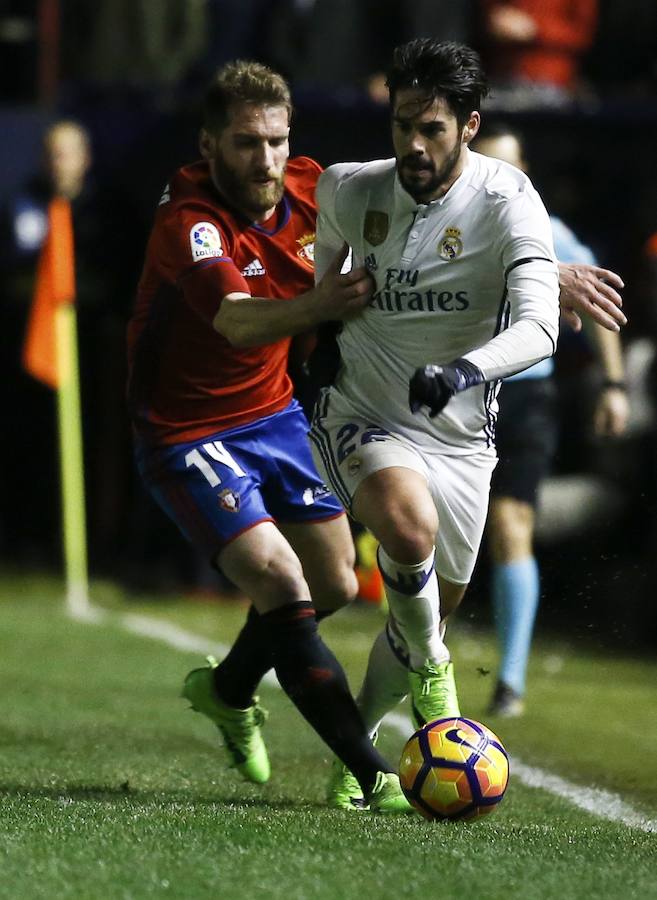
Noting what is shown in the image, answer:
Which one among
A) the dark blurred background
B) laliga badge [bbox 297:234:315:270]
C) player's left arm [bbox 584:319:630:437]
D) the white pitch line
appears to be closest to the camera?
the white pitch line

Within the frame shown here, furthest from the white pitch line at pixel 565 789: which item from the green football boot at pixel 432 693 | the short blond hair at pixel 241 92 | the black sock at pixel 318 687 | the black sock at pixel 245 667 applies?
the short blond hair at pixel 241 92

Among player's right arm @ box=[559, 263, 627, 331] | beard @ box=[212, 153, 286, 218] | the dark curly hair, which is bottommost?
player's right arm @ box=[559, 263, 627, 331]

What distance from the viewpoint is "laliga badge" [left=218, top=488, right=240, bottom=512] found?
5965 millimetres

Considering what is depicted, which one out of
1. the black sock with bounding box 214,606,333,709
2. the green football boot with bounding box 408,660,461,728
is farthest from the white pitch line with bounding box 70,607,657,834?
the black sock with bounding box 214,606,333,709

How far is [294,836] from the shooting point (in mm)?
4969

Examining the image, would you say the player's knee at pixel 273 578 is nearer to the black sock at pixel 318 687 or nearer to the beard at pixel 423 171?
the black sock at pixel 318 687

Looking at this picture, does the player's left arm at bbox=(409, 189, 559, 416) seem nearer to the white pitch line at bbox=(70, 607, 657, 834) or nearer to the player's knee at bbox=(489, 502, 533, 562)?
the white pitch line at bbox=(70, 607, 657, 834)

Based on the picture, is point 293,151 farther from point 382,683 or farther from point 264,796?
point 264,796

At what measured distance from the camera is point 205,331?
245 inches

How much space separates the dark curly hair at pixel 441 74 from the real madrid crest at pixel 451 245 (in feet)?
1.11

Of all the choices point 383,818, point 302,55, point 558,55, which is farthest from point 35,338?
point 383,818

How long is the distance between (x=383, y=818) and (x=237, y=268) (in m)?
1.86

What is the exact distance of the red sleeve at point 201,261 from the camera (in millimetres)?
5758

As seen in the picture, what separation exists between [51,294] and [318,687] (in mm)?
7271
